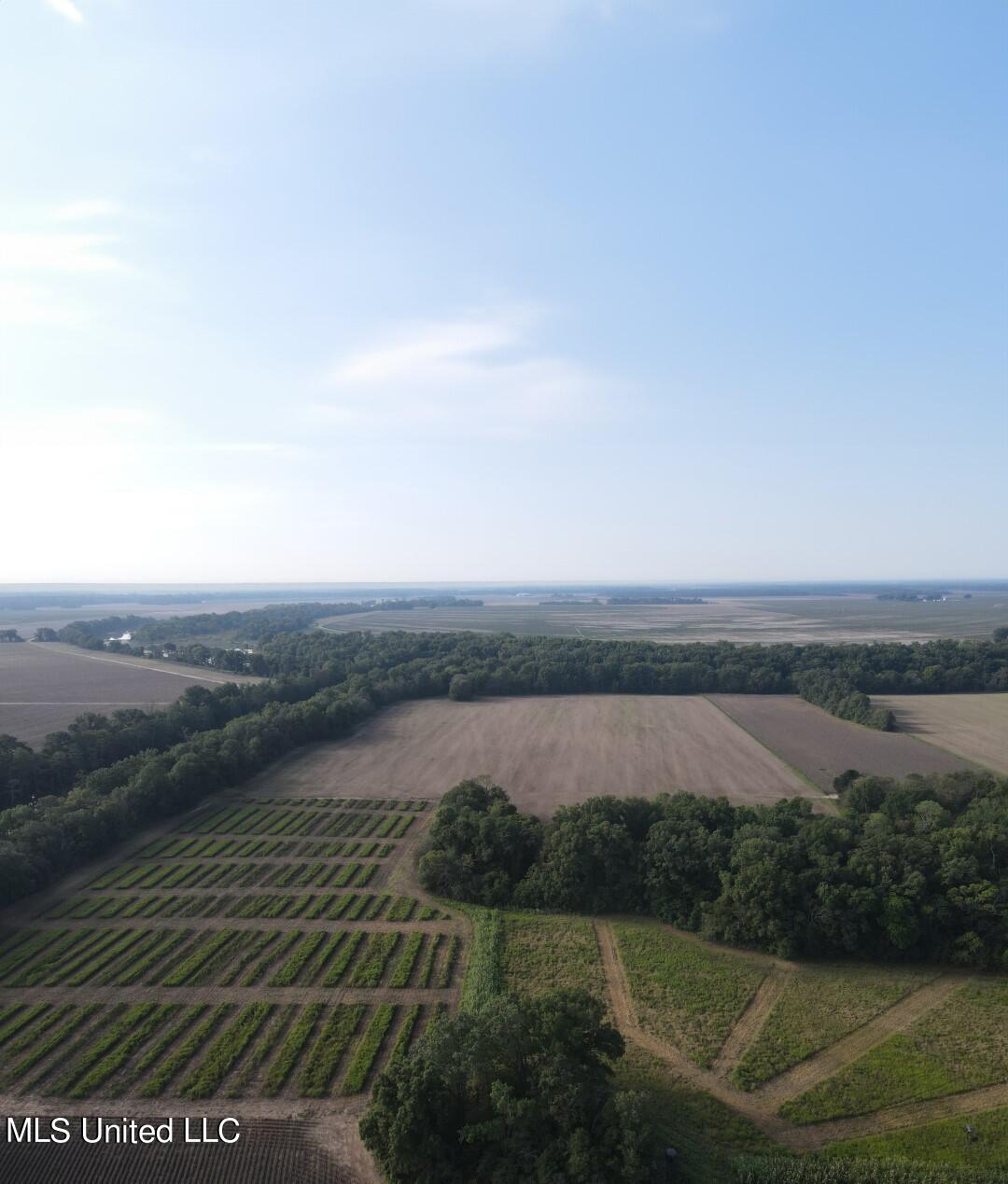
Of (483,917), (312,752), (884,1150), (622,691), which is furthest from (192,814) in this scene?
(622,691)

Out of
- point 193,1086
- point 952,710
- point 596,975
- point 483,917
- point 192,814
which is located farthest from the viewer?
point 952,710

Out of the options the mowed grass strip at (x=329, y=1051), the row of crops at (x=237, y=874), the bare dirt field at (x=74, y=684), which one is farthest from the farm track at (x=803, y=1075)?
the bare dirt field at (x=74, y=684)

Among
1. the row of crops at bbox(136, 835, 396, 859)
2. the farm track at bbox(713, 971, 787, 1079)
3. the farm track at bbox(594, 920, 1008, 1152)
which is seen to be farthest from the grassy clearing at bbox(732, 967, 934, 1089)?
the row of crops at bbox(136, 835, 396, 859)

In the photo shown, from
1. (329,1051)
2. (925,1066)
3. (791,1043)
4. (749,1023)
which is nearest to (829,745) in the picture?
(925,1066)

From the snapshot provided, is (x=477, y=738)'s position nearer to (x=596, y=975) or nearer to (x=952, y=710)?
(x=596, y=975)

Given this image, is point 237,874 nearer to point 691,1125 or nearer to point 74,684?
point 691,1125

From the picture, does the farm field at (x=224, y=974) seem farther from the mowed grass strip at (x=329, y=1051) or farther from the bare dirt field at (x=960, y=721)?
the bare dirt field at (x=960, y=721)
